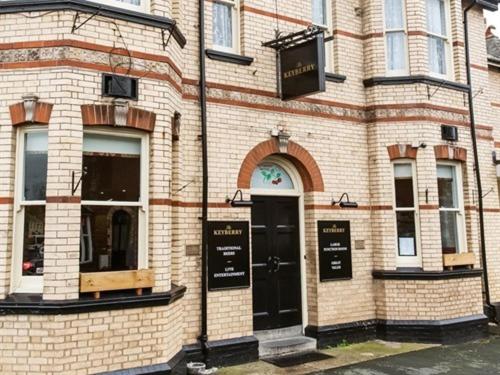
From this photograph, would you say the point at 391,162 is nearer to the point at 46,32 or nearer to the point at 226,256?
the point at 226,256

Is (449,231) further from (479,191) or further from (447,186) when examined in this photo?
(479,191)

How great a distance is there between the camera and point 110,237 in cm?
583

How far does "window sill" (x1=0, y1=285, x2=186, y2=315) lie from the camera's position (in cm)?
523

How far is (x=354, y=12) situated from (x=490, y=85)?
4216 millimetres

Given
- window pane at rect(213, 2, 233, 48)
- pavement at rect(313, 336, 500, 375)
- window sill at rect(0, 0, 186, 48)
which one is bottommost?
pavement at rect(313, 336, 500, 375)

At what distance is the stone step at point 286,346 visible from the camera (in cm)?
746

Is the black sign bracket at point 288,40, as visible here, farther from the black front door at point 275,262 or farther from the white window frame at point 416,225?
the white window frame at point 416,225

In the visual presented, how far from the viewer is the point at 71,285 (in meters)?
5.35

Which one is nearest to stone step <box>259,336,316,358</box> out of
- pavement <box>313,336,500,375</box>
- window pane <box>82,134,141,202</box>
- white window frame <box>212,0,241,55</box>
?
pavement <box>313,336,500,375</box>

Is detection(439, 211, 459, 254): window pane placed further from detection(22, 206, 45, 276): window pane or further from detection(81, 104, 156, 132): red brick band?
detection(22, 206, 45, 276): window pane

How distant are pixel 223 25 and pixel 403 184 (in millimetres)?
4187

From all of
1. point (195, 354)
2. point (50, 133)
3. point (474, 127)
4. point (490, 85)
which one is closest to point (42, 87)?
point (50, 133)

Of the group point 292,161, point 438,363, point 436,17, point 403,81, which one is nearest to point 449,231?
point 438,363

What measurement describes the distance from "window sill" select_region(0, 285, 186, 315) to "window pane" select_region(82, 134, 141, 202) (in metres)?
1.16
